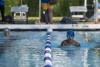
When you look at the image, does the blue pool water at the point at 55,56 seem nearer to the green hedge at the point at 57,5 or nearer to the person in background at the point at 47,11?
the person in background at the point at 47,11

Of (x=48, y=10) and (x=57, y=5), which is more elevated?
(x=48, y=10)

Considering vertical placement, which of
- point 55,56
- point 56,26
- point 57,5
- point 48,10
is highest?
point 48,10

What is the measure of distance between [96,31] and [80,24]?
2.56ft

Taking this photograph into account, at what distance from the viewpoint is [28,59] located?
8156 millimetres

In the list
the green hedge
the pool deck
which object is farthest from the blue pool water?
the green hedge

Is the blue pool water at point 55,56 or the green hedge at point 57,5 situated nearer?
the blue pool water at point 55,56

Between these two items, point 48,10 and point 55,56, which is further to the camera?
point 48,10

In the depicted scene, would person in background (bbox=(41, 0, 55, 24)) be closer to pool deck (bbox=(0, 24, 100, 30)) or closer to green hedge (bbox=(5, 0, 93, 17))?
pool deck (bbox=(0, 24, 100, 30))

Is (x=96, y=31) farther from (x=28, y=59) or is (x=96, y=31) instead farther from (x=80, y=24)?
(x=28, y=59)

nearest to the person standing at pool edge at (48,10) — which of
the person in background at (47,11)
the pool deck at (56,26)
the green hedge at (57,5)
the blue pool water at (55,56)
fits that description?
the person in background at (47,11)

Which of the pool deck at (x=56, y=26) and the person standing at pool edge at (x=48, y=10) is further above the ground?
the person standing at pool edge at (x=48, y=10)

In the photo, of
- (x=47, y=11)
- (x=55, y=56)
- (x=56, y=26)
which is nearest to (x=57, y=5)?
(x=47, y=11)

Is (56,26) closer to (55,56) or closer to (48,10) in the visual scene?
(48,10)

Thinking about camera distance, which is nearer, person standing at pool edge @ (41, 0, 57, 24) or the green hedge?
person standing at pool edge @ (41, 0, 57, 24)
